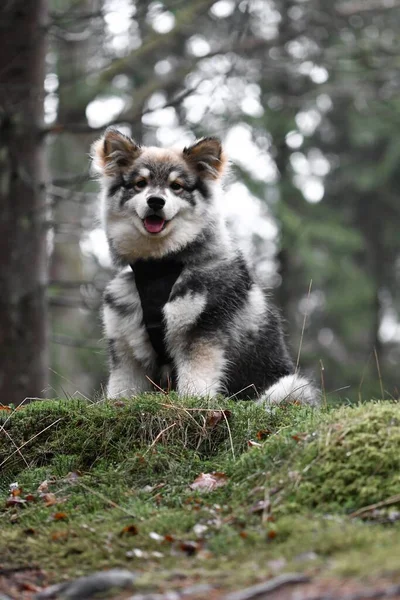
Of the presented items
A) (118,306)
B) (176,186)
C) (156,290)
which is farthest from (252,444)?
(176,186)

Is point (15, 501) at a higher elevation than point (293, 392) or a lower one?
higher

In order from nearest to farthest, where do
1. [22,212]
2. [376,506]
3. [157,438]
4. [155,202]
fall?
[376,506], [157,438], [155,202], [22,212]

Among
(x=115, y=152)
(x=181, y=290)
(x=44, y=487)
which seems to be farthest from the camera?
(x=115, y=152)

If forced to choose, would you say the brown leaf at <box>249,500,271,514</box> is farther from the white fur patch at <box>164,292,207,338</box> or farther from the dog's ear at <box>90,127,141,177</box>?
the dog's ear at <box>90,127,141,177</box>

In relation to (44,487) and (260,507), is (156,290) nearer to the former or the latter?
(44,487)

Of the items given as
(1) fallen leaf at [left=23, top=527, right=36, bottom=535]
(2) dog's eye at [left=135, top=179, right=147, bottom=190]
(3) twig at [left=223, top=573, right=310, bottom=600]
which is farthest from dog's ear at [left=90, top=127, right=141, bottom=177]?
(3) twig at [left=223, top=573, right=310, bottom=600]

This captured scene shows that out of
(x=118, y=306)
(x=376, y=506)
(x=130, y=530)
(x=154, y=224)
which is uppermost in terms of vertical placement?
(x=154, y=224)

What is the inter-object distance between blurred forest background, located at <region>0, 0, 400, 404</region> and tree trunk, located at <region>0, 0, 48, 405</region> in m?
0.02

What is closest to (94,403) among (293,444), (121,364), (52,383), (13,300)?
(121,364)

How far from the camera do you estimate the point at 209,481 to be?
14.9 feet

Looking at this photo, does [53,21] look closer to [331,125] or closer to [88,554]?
[88,554]

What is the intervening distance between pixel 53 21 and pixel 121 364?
5.68 m

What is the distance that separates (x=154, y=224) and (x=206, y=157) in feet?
2.63

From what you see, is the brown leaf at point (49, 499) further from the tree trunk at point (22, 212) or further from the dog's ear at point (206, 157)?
the tree trunk at point (22, 212)
